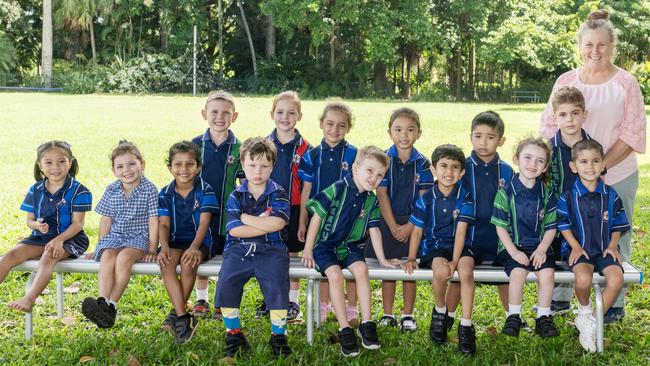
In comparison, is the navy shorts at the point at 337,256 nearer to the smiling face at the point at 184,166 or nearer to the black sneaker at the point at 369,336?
the black sneaker at the point at 369,336

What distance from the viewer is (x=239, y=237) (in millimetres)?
4438

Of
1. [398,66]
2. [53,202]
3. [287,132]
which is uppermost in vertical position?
[398,66]

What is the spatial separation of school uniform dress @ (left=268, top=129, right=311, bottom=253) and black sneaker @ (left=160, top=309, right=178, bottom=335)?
887 millimetres

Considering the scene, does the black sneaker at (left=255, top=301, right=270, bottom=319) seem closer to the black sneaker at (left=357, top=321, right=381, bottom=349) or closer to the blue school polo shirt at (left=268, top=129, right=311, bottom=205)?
the blue school polo shirt at (left=268, top=129, right=311, bottom=205)

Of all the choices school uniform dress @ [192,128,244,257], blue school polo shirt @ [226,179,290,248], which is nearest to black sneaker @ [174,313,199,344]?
blue school polo shirt @ [226,179,290,248]

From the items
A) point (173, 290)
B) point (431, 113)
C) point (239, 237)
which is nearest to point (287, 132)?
point (239, 237)

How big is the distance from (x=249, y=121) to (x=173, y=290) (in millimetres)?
14954

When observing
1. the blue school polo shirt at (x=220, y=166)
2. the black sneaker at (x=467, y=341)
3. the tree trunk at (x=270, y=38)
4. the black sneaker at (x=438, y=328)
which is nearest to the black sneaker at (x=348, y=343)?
the black sneaker at (x=438, y=328)

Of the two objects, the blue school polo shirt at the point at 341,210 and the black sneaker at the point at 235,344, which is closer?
the black sneaker at the point at 235,344

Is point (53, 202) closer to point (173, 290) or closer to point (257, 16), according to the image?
point (173, 290)

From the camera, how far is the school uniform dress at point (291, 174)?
4.98 m

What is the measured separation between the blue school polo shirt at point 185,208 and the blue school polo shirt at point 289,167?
489mm

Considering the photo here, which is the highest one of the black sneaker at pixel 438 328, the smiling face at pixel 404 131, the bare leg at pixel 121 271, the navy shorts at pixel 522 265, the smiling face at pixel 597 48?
the smiling face at pixel 597 48

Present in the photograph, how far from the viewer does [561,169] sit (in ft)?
15.4
